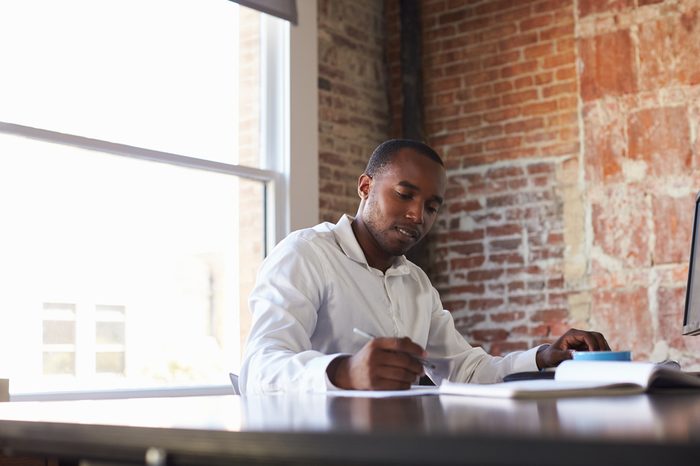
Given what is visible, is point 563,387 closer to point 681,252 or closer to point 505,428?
point 505,428

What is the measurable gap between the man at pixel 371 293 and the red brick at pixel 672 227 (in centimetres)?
210

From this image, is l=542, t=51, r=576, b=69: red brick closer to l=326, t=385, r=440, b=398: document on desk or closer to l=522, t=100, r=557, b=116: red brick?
l=522, t=100, r=557, b=116: red brick

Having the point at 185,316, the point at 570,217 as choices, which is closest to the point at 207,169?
the point at 185,316

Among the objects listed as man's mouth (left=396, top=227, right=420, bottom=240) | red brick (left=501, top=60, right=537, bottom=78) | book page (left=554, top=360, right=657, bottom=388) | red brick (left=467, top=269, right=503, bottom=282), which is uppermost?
red brick (left=501, top=60, right=537, bottom=78)

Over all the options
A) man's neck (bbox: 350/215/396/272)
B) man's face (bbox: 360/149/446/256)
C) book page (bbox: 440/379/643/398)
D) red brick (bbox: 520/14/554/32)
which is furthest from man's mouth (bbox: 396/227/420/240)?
red brick (bbox: 520/14/554/32)

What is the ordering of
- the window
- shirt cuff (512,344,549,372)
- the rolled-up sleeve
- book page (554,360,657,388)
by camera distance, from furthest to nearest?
the window, shirt cuff (512,344,549,372), the rolled-up sleeve, book page (554,360,657,388)

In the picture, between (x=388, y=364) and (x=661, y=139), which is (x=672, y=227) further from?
(x=388, y=364)

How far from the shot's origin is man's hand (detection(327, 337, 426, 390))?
172 cm

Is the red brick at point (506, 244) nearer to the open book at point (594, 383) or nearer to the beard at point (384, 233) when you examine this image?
the beard at point (384, 233)

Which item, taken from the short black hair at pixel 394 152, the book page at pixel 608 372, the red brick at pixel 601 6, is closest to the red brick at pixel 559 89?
the red brick at pixel 601 6

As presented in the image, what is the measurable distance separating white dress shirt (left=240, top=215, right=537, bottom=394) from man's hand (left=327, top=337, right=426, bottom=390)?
307 mm

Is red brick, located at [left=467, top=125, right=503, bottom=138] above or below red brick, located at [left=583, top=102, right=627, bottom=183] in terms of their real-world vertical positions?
above

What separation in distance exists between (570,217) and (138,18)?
247 centimetres

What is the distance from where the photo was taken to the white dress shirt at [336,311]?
2.26 m
